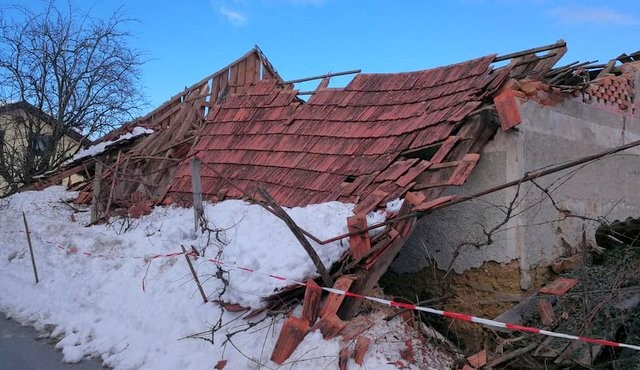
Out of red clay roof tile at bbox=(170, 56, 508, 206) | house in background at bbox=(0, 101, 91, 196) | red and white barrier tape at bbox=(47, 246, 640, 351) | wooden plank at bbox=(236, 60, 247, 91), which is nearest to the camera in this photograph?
red and white barrier tape at bbox=(47, 246, 640, 351)

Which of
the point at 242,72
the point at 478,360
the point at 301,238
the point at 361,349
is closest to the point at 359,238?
the point at 301,238

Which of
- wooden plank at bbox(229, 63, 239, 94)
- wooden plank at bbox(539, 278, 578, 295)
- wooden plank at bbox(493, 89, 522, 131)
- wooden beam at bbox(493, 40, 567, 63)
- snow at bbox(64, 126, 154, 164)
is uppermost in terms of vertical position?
wooden plank at bbox(229, 63, 239, 94)

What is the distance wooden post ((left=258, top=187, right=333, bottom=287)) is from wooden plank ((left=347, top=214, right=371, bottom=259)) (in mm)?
373

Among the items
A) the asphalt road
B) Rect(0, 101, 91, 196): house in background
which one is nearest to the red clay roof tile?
the asphalt road

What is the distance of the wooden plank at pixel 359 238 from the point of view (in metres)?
5.39

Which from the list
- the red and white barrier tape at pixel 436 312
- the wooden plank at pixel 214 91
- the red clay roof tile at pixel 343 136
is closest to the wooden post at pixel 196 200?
the red and white barrier tape at pixel 436 312

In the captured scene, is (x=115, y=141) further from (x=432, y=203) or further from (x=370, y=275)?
(x=432, y=203)

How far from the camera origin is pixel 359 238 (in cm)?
545

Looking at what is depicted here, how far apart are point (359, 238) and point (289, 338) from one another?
48.0 inches

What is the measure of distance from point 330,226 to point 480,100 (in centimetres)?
230

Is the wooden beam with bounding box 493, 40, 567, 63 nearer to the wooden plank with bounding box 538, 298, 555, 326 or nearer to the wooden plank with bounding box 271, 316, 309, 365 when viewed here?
the wooden plank with bounding box 538, 298, 555, 326

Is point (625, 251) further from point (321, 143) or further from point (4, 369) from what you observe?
point (4, 369)

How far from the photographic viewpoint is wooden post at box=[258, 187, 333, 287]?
518 centimetres

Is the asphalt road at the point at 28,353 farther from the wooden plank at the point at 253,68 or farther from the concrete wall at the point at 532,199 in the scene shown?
the wooden plank at the point at 253,68
